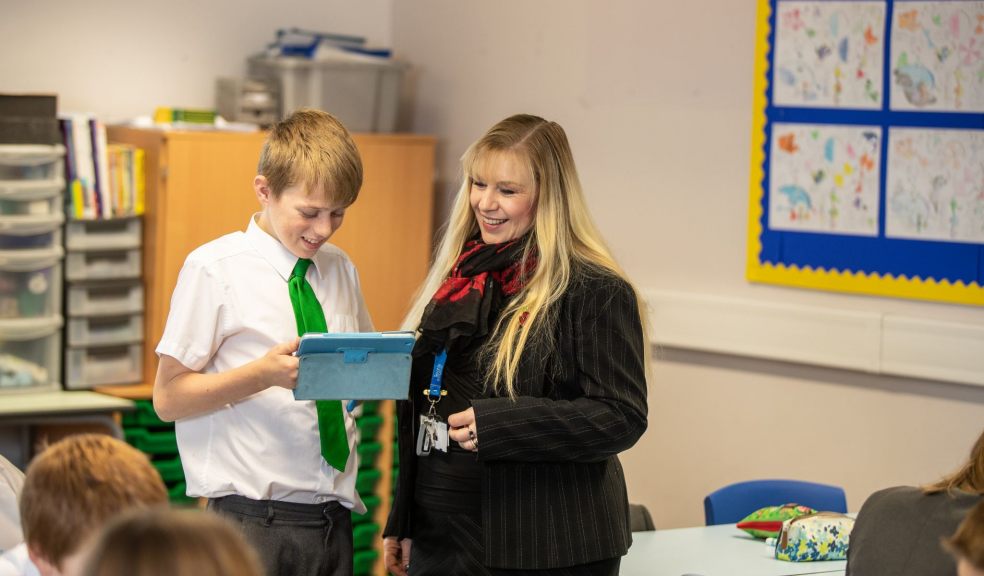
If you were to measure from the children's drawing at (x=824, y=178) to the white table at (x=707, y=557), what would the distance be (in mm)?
1055

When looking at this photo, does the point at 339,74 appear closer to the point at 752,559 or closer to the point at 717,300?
the point at 717,300

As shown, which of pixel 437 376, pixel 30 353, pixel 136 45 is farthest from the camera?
pixel 136 45

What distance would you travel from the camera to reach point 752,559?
9.24 feet

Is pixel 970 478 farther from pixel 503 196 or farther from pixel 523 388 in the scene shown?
pixel 503 196

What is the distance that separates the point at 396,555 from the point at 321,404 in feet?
1.26

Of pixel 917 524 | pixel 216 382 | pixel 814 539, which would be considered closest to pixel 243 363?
pixel 216 382

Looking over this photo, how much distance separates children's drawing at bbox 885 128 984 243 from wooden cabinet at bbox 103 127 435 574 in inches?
65.1

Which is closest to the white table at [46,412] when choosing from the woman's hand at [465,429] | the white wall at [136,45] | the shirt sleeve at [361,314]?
the white wall at [136,45]

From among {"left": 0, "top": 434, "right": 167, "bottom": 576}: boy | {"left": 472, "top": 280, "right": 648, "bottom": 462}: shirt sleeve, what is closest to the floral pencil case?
{"left": 472, "top": 280, "right": 648, "bottom": 462}: shirt sleeve

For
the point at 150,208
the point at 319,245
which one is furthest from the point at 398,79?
the point at 319,245

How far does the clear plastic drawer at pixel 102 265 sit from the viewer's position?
12.6ft

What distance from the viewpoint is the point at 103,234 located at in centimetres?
391

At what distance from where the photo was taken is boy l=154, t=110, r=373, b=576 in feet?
7.07

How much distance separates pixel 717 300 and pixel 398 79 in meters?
1.47
